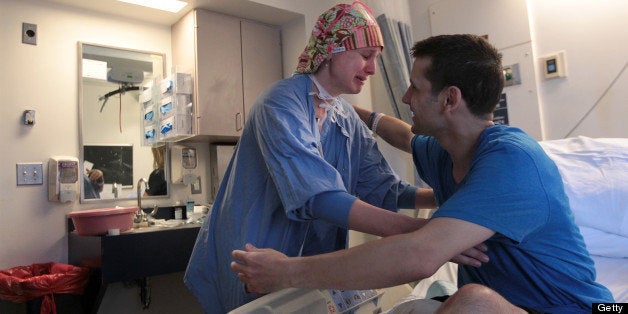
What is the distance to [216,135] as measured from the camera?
101 inches

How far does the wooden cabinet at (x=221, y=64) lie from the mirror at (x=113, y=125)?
1.03ft

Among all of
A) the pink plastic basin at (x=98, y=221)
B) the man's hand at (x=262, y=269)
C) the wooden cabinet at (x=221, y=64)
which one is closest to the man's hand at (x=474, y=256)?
the man's hand at (x=262, y=269)

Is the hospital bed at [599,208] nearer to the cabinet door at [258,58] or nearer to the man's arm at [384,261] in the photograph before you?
the man's arm at [384,261]

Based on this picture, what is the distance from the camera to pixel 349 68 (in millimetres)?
1184

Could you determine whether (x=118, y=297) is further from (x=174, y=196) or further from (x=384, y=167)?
(x=384, y=167)

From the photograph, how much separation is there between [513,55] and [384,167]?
116 cm

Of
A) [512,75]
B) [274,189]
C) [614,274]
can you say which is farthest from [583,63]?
[274,189]

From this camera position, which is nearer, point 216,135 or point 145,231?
point 145,231

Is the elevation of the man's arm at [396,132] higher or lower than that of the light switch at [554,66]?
lower

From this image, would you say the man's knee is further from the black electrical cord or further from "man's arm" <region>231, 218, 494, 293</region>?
the black electrical cord

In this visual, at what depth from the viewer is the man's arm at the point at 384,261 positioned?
76cm

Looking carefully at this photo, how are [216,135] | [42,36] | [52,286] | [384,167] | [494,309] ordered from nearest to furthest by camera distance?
[494,309]
[384,167]
[52,286]
[42,36]
[216,135]

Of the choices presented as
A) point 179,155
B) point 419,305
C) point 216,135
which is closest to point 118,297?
point 179,155

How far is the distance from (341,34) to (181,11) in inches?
70.7
